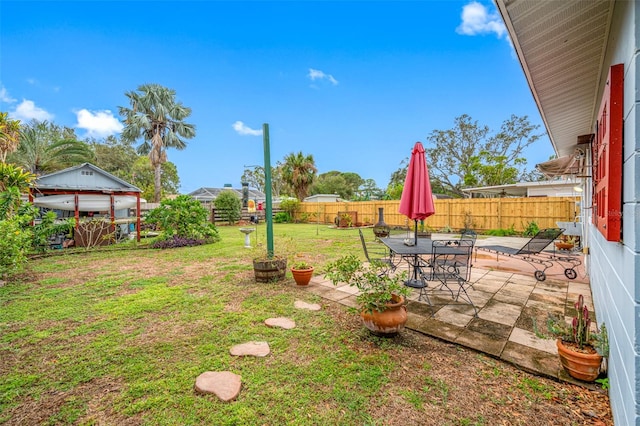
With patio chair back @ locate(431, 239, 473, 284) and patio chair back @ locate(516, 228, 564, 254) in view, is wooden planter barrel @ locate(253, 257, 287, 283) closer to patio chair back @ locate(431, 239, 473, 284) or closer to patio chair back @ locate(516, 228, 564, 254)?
patio chair back @ locate(431, 239, 473, 284)

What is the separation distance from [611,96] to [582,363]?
6.17 feet

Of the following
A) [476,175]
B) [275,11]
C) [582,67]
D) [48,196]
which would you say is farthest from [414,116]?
[48,196]

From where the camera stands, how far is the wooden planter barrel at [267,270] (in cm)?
454

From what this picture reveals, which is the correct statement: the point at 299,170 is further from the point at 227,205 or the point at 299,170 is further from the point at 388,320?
the point at 388,320

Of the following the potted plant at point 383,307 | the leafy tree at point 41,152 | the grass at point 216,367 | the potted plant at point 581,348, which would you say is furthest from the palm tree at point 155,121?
the potted plant at point 581,348

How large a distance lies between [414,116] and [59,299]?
2301 centimetres

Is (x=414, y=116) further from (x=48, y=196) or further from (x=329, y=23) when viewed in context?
(x=48, y=196)

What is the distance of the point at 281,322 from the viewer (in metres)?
3.07

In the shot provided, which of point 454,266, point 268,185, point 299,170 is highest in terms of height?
point 299,170

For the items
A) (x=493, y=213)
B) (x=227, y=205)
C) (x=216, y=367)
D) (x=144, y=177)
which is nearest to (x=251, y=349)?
(x=216, y=367)

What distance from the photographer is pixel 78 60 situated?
1182 cm

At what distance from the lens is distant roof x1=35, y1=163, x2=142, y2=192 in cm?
913

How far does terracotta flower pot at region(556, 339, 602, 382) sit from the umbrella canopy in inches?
88.9

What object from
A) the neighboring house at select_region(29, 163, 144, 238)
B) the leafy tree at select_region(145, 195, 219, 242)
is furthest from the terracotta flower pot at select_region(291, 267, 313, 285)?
the neighboring house at select_region(29, 163, 144, 238)
